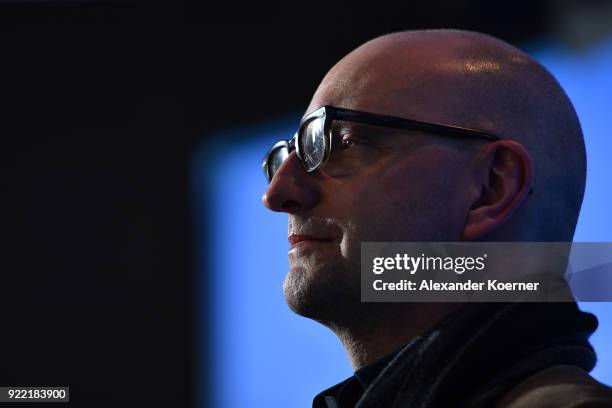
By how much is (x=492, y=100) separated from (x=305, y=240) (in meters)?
0.36

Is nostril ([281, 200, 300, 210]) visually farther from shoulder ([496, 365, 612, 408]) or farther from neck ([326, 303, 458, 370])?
shoulder ([496, 365, 612, 408])

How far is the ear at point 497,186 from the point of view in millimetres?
1361

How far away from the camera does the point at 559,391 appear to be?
3.53 ft

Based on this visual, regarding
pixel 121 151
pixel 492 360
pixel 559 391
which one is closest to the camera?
pixel 559 391

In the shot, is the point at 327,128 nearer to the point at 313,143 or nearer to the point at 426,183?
the point at 313,143

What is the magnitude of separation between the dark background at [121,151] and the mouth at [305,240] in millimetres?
1725

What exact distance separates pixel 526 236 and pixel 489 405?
33 cm

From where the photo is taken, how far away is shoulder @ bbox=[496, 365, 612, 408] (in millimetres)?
1028

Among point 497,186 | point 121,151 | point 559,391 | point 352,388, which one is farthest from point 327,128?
point 121,151

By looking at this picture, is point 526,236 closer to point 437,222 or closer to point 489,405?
point 437,222

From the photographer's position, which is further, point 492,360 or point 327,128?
point 327,128

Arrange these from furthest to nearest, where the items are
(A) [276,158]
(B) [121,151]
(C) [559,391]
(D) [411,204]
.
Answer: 1. (B) [121,151]
2. (A) [276,158]
3. (D) [411,204]
4. (C) [559,391]

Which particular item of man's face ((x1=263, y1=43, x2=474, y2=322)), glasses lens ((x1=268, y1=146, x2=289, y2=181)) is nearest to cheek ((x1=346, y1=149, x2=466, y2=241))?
man's face ((x1=263, y1=43, x2=474, y2=322))

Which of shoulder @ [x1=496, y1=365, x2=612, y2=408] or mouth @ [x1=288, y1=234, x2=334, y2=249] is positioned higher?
mouth @ [x1=288, y1=234, x2=334, y2=249]
